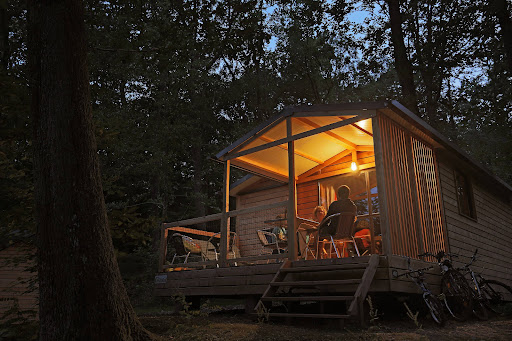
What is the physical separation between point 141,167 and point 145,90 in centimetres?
463

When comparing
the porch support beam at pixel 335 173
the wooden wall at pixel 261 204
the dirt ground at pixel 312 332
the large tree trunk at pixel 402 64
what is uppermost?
the large tree trunk at pixel 402 64

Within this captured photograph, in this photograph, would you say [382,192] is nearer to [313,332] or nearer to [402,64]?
[313,332]

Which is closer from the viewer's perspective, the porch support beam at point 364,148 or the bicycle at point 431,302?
the bicycle at point 431,302

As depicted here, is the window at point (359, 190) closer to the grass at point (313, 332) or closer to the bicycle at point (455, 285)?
the bicycle at point (455, 285)

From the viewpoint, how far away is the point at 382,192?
6.48 m

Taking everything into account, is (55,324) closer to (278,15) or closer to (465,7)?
(465,7)

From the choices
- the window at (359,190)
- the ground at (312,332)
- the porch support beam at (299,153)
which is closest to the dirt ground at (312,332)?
the ground at (312,332)

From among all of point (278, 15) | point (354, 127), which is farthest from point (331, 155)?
point (278, 15)

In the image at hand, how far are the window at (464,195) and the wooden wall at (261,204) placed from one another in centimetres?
312

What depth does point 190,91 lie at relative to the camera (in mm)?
21156

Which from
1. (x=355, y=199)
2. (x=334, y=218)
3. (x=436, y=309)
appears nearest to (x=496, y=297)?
(x=436, y=309)

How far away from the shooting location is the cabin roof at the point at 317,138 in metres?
7.26

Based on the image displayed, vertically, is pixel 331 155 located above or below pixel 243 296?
above

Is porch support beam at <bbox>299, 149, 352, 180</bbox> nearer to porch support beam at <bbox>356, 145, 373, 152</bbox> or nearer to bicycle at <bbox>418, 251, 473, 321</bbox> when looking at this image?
porch support beam at <bbox>356, 145, 373, 152</bbox>
